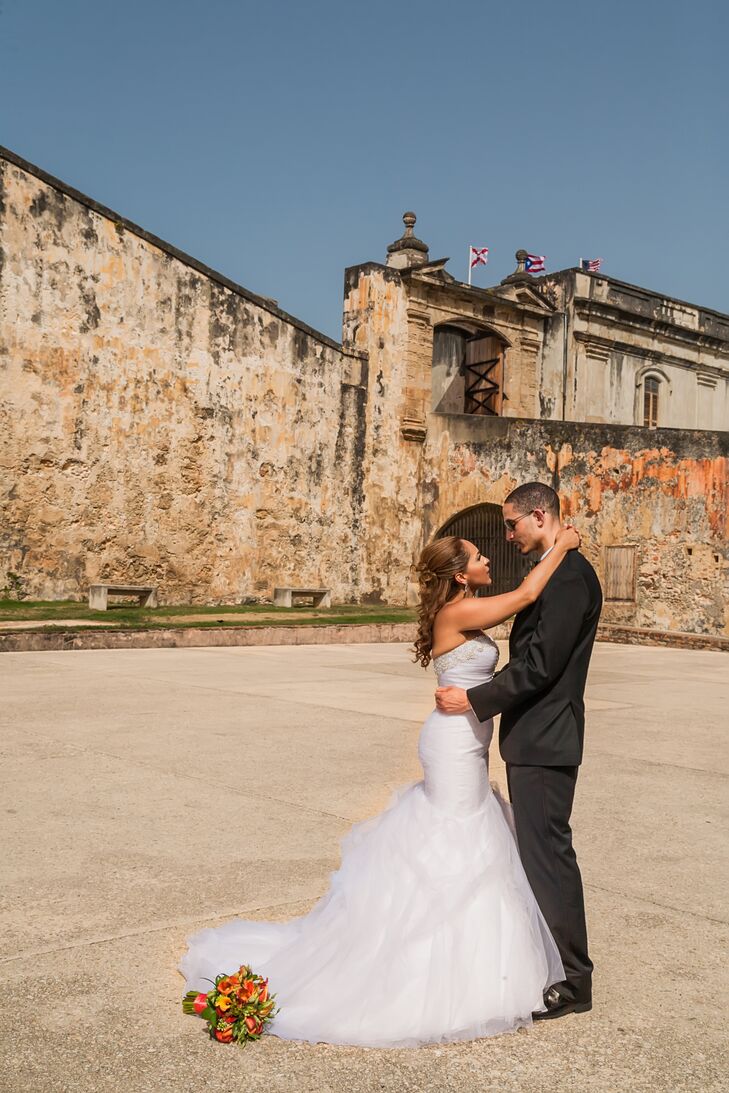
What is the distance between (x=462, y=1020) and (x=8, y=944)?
1421mm

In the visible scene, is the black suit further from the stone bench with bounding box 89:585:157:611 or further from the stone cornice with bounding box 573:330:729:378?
the stone cornice with bounding box 573:330:729:378

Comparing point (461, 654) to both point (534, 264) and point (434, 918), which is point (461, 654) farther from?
point (534, 264)

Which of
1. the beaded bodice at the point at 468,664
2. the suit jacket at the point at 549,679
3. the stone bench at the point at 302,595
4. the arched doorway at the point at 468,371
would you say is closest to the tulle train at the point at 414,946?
the suit jacket at the point at 549,679

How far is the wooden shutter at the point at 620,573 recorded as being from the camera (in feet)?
71.4

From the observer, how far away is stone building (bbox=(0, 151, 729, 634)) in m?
17.3

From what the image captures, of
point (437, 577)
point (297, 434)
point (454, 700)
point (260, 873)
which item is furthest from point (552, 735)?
point (297, 434)

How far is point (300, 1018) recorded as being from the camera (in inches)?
110

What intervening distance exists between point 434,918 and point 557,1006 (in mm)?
425

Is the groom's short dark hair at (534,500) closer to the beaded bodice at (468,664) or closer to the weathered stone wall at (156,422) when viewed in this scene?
the beaded bodice at (468,664)

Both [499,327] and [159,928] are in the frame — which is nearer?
[159,928]

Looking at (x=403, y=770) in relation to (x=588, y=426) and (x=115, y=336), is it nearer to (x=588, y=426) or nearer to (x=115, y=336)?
(x=115, y=336)

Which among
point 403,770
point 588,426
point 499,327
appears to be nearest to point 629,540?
point 588,426

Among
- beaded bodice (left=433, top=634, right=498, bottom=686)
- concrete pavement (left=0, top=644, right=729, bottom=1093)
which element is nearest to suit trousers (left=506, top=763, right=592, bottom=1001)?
concrete pavement (left=0, top=644, right=729, bottom=1093)

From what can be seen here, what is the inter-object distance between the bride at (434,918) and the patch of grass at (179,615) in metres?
10.4
